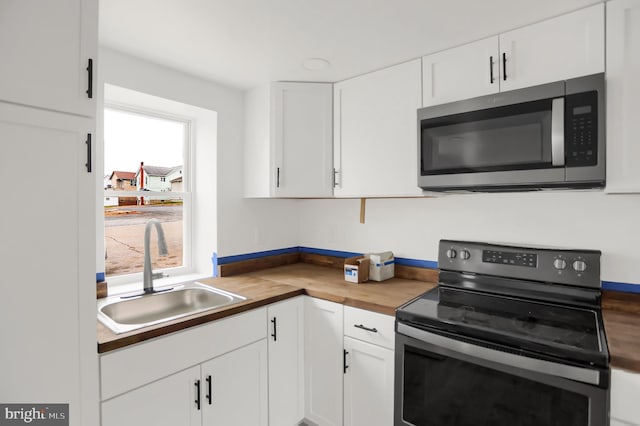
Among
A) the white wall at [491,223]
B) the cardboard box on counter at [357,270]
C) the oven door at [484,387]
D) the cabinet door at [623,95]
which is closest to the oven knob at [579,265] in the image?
the white wall at [491,223]

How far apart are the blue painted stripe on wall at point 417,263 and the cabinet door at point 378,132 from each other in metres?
0.53

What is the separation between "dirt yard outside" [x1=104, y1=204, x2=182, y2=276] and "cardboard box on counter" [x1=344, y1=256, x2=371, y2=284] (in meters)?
1.21

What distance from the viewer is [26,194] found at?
3.56ft

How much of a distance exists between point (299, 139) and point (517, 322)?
158 centimetres

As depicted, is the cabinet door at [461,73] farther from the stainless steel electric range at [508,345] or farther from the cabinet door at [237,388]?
the cabinet door at [237,388]

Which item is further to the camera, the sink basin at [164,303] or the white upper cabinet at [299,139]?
the white upper cabinet at [299,139]

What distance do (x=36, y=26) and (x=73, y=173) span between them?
473 millimetres

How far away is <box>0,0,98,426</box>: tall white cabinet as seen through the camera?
105 cm

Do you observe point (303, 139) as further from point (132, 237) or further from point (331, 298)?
point (132, 237)

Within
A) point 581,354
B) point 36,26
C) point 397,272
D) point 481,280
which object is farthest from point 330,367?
point 36,26

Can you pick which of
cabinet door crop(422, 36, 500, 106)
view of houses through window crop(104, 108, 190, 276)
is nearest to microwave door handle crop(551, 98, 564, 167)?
cabinet door crop(422, 36, 500, 106)

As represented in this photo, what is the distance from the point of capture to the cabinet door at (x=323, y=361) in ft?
6.09

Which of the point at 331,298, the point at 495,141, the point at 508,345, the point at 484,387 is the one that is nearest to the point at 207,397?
the point at 331,298

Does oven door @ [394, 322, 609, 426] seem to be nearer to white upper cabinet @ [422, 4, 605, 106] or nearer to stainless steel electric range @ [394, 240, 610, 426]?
stainless steel electric range @ [394, 240, 610, 426]
